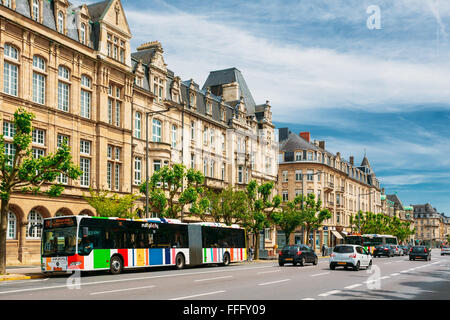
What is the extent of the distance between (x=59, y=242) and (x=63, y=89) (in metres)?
15.8

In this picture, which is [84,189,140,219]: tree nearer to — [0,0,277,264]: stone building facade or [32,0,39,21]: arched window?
[0,0,277,264]: stone building facade

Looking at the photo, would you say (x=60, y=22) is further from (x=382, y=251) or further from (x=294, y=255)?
(x=382, y=251)

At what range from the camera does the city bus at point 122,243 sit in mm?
25422

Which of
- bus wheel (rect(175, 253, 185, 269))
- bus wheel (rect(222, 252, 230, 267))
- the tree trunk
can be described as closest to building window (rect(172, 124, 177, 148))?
bus wheel (rect(222, 252, 230, 267))

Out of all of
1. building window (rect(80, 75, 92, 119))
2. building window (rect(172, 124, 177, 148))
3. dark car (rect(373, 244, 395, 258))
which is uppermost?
building window (rect(80, 75, 92, 119))

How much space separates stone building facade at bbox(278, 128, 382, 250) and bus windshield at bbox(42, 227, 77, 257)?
2179 inches

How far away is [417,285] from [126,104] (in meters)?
29.3

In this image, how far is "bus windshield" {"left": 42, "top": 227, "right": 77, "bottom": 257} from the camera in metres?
25.4

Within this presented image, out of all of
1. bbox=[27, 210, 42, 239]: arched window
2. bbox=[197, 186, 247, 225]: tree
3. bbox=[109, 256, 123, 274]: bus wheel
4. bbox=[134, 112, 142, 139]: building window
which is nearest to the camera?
bbox=[109, 256, 123, 274]: bus wheel

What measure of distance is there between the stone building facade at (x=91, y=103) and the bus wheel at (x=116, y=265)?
911 cm

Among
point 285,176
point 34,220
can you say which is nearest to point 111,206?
point 34,220

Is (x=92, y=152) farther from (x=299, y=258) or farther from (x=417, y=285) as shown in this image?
(x=417, y=285)

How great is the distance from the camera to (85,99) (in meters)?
40.5
